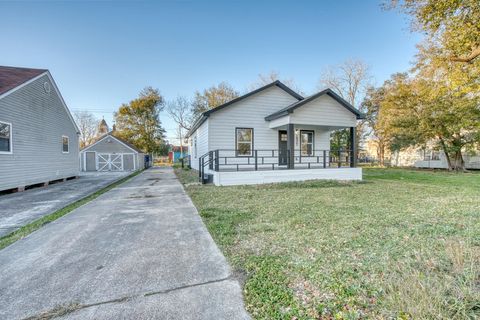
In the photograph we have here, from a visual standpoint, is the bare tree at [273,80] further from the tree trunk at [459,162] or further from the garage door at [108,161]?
the garage door at [108,161]

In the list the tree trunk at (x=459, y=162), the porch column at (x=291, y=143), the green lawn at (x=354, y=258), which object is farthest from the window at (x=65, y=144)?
the tree trunk at (x=459, y=162)

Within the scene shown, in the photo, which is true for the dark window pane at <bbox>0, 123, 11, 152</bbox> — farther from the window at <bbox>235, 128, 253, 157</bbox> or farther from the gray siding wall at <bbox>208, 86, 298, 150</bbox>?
the window at <bbox>235, 128, 253, 157</bbox>

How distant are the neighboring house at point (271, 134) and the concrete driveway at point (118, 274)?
5.64 m

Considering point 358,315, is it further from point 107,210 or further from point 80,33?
point 80,33

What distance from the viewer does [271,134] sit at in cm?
1173

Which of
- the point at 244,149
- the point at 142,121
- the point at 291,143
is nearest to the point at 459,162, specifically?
the point at 291,143

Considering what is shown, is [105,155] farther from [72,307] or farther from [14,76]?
[72,307]

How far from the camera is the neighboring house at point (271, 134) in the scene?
9852 mm

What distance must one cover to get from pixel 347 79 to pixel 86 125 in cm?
4284

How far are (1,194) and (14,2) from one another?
8.01m

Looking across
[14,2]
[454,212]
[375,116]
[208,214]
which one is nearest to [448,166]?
[375,116]

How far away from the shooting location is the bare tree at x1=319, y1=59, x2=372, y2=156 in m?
22.8

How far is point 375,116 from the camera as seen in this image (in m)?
25.4

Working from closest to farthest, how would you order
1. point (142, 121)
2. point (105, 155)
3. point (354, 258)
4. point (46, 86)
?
point (354, 258) < point (46, 86) < point (105, 155) < point (142, 121)
